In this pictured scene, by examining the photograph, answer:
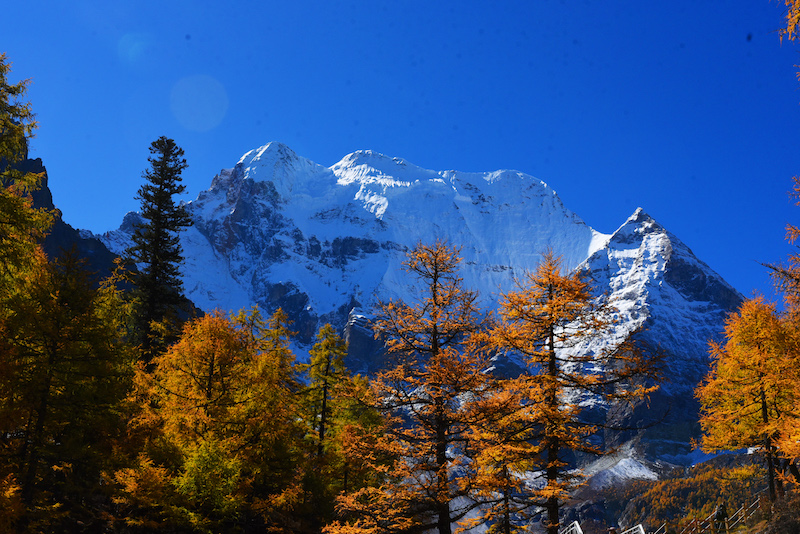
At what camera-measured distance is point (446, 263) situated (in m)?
17.3

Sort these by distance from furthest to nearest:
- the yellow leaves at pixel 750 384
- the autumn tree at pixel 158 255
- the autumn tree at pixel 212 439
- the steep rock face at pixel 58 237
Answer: the steep rock face at pixel 58 237
the autumn tree at pixel 158 255
the yellow leaves at pixel 750 384
the autumn tree at pixel 212 439

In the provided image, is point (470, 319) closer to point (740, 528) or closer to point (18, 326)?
point (18, 326)

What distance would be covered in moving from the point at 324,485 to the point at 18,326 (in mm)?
15448

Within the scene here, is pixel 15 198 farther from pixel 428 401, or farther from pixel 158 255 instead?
pixel 158 255

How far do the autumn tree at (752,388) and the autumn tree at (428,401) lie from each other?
13848mm

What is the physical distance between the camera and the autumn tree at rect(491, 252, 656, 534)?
14.5 metres

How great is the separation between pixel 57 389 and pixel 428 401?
37.1 feet

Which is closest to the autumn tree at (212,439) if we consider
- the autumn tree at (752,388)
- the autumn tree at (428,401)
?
the autumn tree at (428,401)

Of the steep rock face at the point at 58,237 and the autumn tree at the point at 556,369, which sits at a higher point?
the steep rock face at the point at 58,237

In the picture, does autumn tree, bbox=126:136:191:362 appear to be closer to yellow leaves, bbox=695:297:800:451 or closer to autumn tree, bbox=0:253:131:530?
autumn tree, bbox=0:253:131:530

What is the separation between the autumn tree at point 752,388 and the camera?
21703 millimetres

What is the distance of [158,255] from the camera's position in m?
31.1

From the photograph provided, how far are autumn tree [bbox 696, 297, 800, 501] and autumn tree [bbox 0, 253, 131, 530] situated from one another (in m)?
24.7

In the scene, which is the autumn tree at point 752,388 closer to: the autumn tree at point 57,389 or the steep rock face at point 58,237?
the autumn tree at point 57,389
